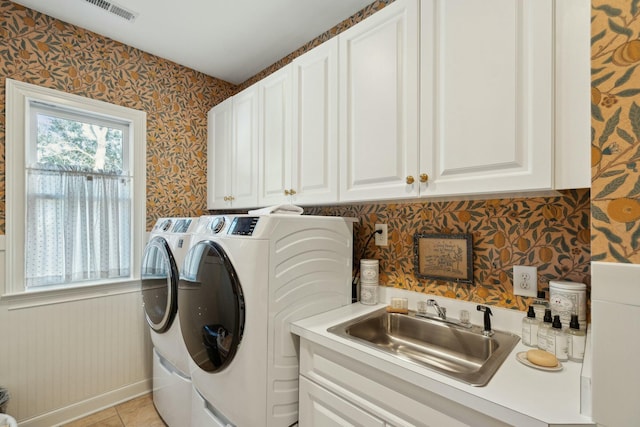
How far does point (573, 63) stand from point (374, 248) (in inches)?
48.5

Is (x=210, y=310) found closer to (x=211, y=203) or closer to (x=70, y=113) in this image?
(x=211, y=203)

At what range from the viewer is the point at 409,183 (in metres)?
1.26

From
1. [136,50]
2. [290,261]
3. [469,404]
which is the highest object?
[136,50]

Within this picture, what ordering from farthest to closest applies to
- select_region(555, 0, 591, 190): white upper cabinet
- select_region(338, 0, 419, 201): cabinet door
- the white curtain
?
the white curtain, select_region(338, 0, 419, 201): cabinet door, select_region(555, 0, 591, 190): white upper cabinet

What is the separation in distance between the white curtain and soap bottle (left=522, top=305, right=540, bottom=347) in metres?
2.57

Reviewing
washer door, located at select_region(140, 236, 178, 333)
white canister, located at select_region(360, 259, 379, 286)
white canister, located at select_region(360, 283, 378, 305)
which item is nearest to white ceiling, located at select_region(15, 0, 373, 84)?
washer door, located at select_region(140, 236, 178, 333)

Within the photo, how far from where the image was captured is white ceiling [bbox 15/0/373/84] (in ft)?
6.03

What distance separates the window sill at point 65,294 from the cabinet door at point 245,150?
1029mm

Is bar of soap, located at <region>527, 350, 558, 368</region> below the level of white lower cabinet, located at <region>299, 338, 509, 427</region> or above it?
above

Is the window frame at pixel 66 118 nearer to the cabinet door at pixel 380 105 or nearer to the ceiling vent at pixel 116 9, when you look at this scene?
the ceiling vent at pixel 116 9

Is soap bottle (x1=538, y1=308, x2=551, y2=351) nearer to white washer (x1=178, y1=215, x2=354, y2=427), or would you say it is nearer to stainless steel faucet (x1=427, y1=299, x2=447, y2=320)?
stainless steel faucet (x1=427, y1=299, x2=447, y2=320)

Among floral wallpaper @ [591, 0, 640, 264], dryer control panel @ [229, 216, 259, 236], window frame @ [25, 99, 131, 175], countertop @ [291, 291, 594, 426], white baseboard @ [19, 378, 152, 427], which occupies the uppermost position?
window frame @ [25, 99, 131, 175]

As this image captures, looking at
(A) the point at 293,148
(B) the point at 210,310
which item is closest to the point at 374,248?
(A) the point at 293,148

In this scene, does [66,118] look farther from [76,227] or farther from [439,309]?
[439,309]
